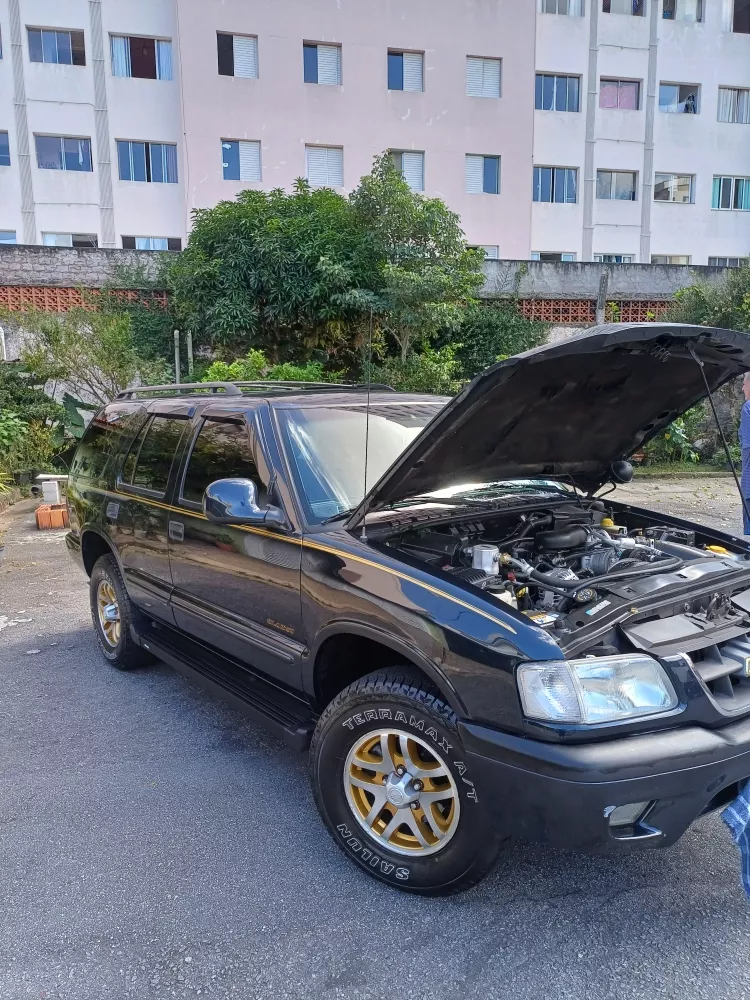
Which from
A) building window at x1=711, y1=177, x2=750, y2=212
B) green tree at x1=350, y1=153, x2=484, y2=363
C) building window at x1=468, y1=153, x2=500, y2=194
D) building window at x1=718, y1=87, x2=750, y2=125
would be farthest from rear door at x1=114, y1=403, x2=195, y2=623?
building window at x1=718, y1=87, x2=750, y2=125

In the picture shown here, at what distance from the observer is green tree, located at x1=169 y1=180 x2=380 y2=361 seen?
13.4 meters

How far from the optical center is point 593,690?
7.10 feet

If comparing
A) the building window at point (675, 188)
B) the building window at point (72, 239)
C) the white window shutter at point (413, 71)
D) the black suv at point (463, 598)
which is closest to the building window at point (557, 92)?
the building window at point (675, 188)

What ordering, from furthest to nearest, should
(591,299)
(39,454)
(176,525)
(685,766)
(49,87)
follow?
1. (49,87)
2. (591,299)
3. (39,454)
4. (176,525)
5. (685,766)

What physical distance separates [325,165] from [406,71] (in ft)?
13.8

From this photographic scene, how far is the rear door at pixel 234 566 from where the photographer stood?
9.81ft

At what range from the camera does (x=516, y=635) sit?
2.19 meters

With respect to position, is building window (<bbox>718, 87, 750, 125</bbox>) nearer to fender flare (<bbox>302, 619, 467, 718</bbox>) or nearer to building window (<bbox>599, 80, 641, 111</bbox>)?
building window (<bbox>599, 80, 641, 111</bbox>)

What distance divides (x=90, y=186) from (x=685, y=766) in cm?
2604

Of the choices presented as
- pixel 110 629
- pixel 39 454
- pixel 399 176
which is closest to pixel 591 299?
pixel 399 176

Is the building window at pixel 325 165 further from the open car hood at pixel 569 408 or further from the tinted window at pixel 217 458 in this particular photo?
the open car hood at pixel 569 408

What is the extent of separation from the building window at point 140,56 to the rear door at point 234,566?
24.6 m

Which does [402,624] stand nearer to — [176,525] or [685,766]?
[685,766]

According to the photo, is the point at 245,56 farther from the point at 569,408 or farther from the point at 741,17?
the point at 569,408
